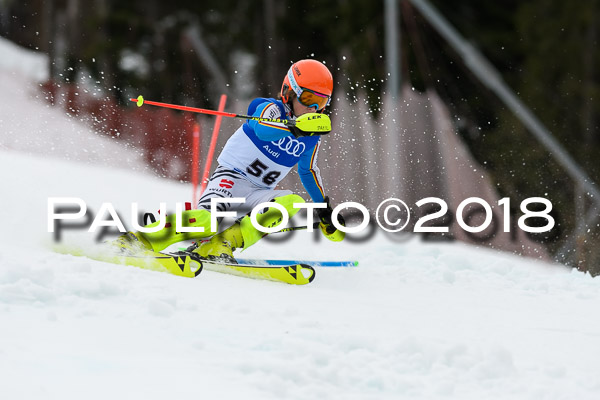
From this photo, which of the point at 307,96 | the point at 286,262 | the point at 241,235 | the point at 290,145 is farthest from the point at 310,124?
the point at 286,262

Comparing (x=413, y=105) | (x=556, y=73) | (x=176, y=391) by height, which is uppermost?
(x=556, y=73)

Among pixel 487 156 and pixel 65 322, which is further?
pixel 487 156

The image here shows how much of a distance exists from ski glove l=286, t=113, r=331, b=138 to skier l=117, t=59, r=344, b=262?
0.48 feet

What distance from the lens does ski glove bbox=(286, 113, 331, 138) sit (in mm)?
4970

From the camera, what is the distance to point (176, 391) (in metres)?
2.88

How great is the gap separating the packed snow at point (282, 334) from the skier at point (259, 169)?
0.34 meters

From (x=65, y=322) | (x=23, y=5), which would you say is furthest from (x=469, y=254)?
(x=23, y=5)

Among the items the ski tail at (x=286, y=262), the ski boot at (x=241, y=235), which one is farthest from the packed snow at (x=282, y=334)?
the ski boot at (x=241, y=235)

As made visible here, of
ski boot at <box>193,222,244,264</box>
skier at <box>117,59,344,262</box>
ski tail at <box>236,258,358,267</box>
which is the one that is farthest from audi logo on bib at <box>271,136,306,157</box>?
ski tail at <box>236,258,358,267</box>

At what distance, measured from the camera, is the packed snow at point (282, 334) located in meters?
3.00

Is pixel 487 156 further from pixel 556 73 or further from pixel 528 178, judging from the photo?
pixel 556 73

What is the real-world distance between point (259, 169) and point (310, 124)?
2.44 feet

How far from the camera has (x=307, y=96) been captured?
5402 mm

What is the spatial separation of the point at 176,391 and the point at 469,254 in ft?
14.5
